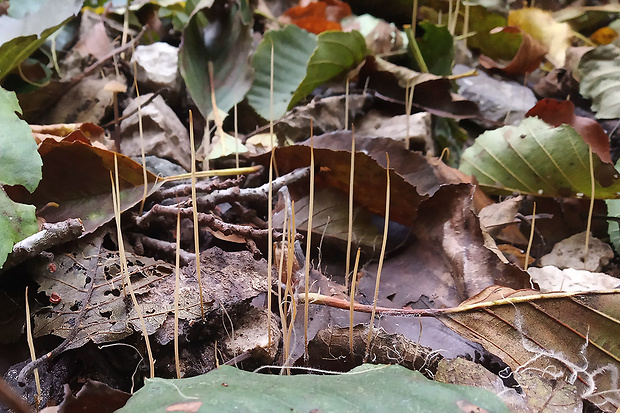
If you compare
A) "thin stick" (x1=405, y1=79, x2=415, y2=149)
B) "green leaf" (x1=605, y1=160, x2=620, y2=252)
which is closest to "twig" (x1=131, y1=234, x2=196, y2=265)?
"thin stick" (x1=405, y1=79, x2=415, y2=149)

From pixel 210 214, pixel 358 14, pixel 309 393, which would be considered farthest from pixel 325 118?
pixel 309 393

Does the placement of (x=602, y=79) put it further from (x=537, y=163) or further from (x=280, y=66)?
(x=280, y=66)

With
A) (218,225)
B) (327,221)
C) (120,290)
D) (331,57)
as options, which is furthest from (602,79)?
(120,290)

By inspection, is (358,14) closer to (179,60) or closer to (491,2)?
(491,2)

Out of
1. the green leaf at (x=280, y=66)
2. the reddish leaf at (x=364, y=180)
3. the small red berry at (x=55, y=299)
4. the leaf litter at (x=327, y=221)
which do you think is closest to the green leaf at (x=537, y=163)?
the leaf litter at (x=327, y=221)

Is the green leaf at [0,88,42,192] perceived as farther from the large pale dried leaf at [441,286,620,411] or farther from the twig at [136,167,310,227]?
the large pale dried leaf at [441,286,620,411]
